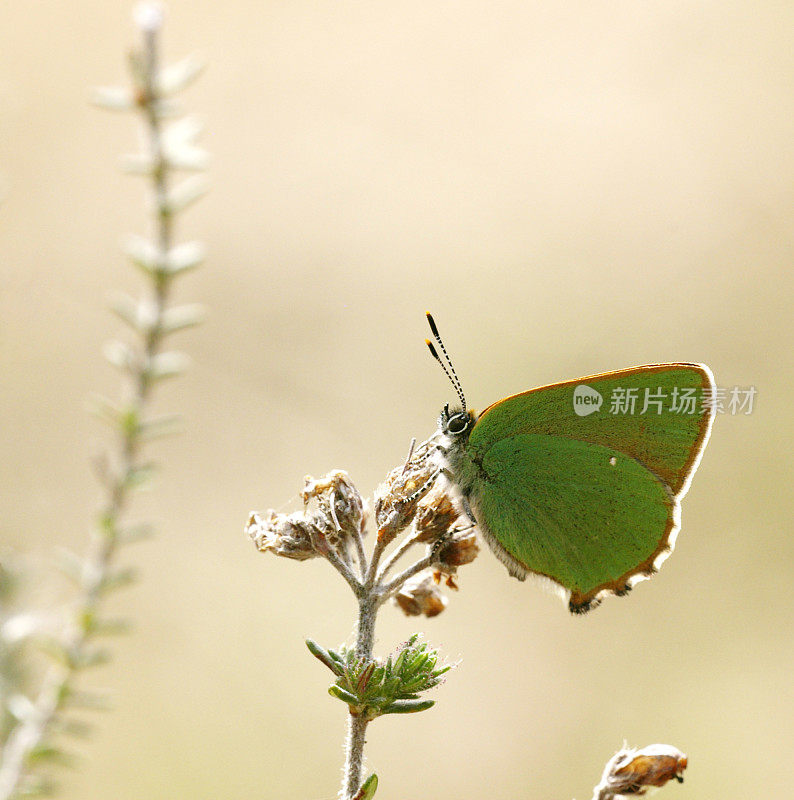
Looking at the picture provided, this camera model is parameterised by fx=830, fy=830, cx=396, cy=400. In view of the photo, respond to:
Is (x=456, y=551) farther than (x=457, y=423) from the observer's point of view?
No

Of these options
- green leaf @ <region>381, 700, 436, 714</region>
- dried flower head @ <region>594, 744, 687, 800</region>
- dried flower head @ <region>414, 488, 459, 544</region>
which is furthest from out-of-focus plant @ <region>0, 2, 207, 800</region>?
dried flower head @ <region>594, 744, 687, 800</region>

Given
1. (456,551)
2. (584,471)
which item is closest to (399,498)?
(456,551)

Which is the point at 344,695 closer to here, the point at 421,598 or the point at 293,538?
the point at 293,538

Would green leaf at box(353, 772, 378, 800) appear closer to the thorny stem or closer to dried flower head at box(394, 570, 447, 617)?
the thorny stem

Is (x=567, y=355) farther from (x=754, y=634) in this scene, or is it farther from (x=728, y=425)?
(x=754, y=634)

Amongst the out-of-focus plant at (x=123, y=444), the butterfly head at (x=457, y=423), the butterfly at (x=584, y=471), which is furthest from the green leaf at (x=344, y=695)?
the butterfly head at (x=457, y=423)

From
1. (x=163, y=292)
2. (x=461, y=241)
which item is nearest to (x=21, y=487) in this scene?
(x=163, y=292)
